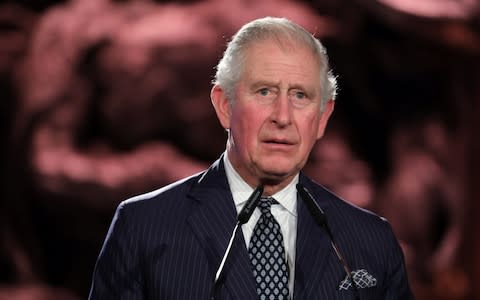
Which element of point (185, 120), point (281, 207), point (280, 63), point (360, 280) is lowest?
point (185, 120)

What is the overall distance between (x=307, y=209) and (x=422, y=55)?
258 cm

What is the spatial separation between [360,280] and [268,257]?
177mm

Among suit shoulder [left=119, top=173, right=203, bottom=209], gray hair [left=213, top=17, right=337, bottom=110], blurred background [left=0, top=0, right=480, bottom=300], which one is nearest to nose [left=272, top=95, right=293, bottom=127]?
gray hair [left=213, top=17, right=337, bottom=110]

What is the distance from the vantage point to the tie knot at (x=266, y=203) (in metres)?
1.66

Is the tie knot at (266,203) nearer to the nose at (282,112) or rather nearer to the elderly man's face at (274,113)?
the elderly man's face at (274,113)

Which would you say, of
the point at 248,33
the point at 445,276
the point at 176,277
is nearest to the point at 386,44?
the point at 445,276

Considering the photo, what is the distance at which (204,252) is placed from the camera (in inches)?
61.5

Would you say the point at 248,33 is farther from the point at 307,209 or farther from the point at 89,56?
the point at 89,56

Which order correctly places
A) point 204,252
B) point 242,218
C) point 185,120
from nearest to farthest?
point 242,218
point 204,252
point 185,120

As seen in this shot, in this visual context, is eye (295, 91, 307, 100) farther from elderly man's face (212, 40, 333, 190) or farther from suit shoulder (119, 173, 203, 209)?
suit shoulder (119, 173, 203, 209)

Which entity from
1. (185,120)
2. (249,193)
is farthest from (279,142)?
(185,120)

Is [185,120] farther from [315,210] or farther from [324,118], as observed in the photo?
[315,210]

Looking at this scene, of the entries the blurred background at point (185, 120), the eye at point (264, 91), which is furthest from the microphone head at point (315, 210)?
the blurred background at point (185, 120)

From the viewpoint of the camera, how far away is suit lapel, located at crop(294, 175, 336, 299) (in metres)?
1.56
